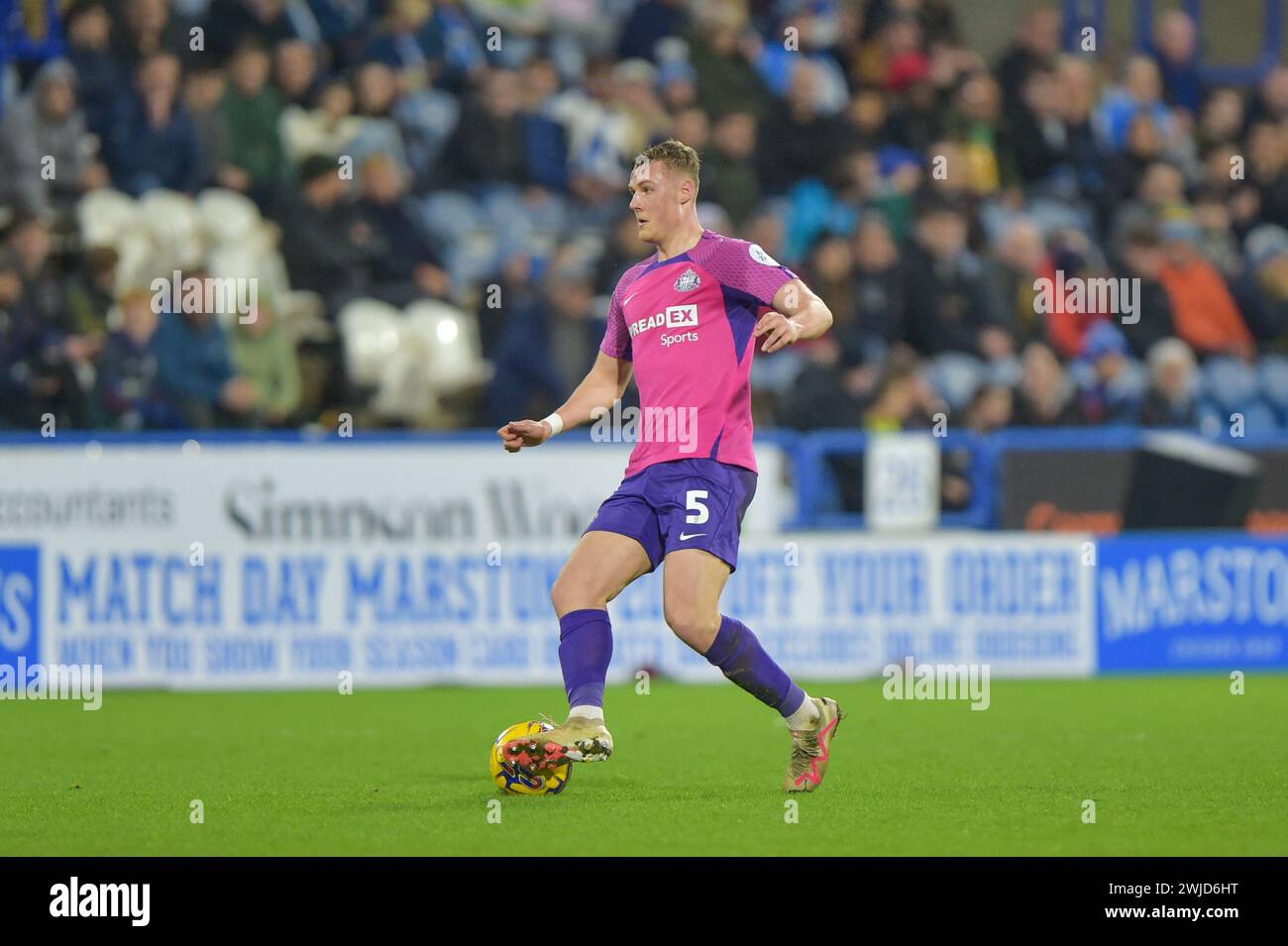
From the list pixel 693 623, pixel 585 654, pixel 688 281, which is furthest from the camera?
pixel 688 281

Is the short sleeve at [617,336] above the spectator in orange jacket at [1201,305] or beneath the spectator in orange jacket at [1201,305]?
beneath

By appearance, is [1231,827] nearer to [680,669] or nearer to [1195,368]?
[680,669]

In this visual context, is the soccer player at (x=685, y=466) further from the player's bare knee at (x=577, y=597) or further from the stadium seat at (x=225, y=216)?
the stadium seat at (x=225, y=216)

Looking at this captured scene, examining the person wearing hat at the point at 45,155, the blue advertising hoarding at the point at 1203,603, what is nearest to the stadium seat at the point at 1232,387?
the blue advertising hoarding at the point at 1203,603

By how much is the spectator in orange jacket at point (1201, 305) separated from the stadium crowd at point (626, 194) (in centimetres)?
3

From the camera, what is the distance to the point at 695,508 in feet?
24.7

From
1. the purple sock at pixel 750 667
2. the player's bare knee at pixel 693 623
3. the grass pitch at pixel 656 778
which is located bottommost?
the grass pitch at pixel 656 778

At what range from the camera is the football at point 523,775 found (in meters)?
7.54

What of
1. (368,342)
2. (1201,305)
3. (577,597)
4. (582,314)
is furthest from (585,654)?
(1201,305)

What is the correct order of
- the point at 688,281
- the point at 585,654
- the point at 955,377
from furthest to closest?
the point at 955,377
the point at 688,281
the point at 585,654

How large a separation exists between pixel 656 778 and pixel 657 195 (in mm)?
2332

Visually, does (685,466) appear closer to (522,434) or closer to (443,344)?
(522,434)

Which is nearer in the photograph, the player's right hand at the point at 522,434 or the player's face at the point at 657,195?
the player's right hand at the point at 522,434
